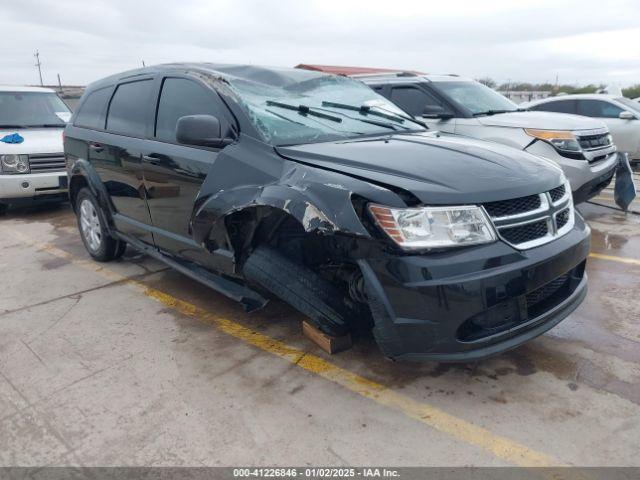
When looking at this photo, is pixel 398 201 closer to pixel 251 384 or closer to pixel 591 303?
pixel 251 384

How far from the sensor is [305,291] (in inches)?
116

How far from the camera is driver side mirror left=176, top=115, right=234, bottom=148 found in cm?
319

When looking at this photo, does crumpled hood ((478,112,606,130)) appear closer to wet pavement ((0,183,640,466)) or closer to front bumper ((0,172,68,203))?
wet pavement ((0,183,640,466))

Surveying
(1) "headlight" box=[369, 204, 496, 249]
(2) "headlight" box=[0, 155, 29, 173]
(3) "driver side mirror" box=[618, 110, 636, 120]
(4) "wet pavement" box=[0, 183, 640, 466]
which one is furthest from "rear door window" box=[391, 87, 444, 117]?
(2) "headlight" box=[0, 155, 29, 173]

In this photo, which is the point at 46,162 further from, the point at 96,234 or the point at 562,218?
the point at 562,218

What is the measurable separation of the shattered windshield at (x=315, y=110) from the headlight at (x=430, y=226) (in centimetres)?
103

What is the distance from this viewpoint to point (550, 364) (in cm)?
306

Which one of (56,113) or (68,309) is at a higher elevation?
(56,113)

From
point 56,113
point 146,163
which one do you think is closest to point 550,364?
point 146,163

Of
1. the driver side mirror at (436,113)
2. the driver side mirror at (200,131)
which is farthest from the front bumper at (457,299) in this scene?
the driver side mirror at (436,113)

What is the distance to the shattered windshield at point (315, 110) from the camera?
3.34 metres

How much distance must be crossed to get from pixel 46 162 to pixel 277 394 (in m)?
6.41

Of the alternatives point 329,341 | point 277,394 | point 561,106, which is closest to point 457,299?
point 329,341

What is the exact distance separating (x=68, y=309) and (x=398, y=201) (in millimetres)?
3065
